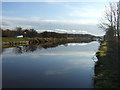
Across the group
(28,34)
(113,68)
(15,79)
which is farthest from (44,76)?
(28,34)

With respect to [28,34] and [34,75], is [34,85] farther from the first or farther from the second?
[28,34]

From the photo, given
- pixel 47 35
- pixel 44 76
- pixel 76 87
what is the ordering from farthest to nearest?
pixel 47 35 < pixel 44 76 < pixel 76 87

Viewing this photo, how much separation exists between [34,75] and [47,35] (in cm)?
7689

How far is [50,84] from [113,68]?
10.7ft

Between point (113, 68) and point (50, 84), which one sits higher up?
point (113, 68)

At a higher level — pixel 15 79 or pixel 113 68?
pixel 113 68

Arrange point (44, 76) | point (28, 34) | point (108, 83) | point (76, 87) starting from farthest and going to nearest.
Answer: point (28, 34) < point (44, 76) < point (76, 87) < point (108, 83)

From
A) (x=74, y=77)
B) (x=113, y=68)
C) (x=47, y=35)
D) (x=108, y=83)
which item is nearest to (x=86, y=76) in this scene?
(x=74, y=77)

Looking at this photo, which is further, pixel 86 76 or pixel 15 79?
pixel 86 76

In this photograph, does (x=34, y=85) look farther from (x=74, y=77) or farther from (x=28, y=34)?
(x=28, y=34)

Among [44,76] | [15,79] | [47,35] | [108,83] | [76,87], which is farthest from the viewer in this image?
[47,35]

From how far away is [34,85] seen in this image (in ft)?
29.7

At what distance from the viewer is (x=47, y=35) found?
8775 centimetres

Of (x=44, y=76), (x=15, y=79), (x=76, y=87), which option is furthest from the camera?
(x=44, y=76)
